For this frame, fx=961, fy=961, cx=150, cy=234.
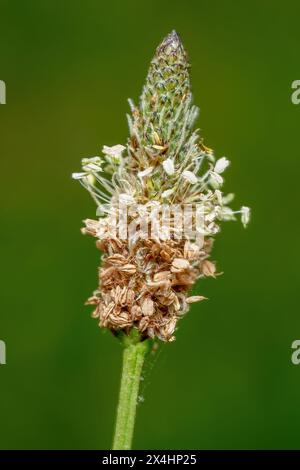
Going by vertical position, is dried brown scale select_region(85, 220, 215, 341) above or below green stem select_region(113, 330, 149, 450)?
above

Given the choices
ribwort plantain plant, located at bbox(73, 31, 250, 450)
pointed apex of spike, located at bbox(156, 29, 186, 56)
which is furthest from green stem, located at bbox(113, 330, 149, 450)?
pointed apex of spike, located at bbox(156, 29, 186, 56)

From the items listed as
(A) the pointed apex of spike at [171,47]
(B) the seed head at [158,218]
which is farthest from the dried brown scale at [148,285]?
(A) the pointed apex of spike at [171,47]

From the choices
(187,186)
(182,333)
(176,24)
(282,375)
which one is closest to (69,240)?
(182,333)

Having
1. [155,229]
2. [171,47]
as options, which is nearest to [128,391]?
[155,229]

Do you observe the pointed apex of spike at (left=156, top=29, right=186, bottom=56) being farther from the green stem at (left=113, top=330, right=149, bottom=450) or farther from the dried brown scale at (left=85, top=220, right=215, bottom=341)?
the green stem at (left=113, top=330, right=149, bottom=450)

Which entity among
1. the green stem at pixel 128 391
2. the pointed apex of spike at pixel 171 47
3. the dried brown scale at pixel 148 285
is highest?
the pointed apex of spike at pixel 171 47

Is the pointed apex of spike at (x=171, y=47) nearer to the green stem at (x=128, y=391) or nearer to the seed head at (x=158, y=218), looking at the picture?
the seed head at (x=158, y=218)

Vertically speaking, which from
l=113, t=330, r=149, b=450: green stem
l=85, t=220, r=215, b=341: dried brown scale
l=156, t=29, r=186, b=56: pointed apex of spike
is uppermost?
l=156, t=29, r=186, b=56: pointed apex of spike
